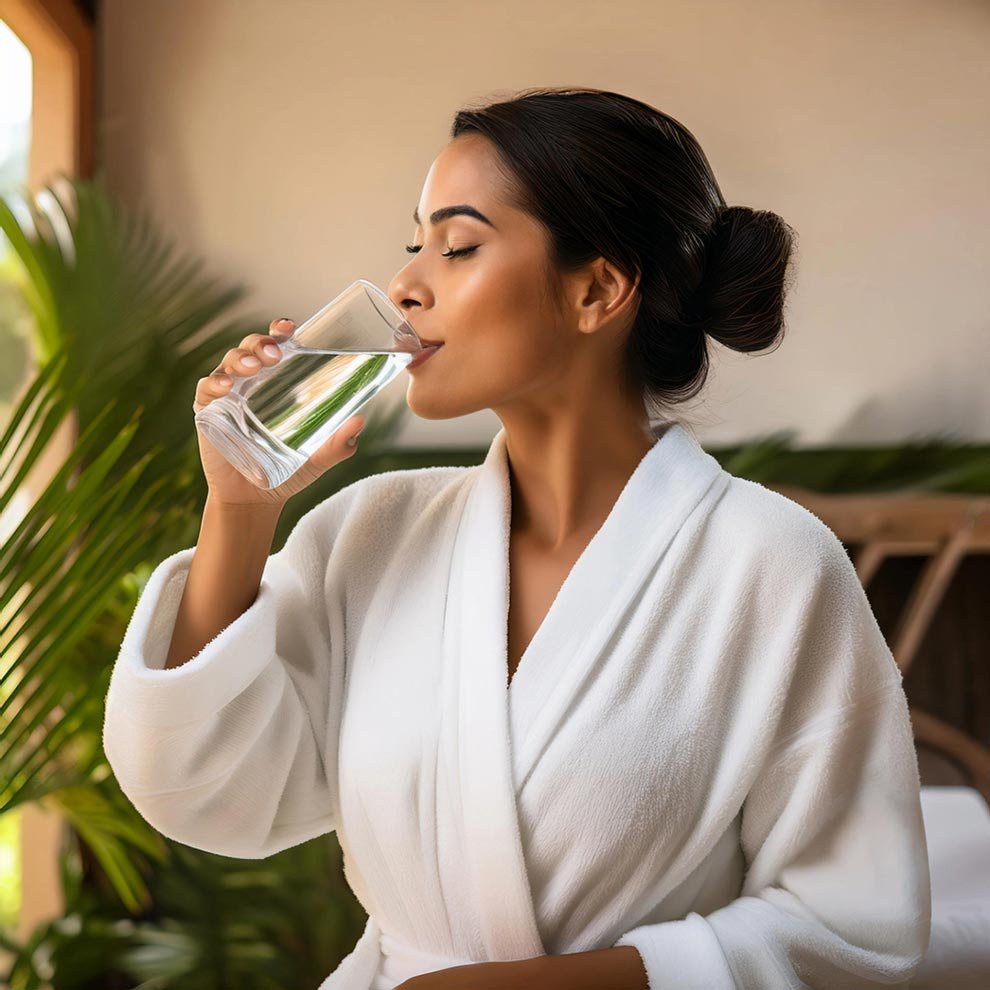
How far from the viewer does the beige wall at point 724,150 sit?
8.41 feet

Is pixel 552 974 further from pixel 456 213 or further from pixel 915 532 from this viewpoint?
pixel 915 532

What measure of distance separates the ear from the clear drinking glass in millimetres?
221

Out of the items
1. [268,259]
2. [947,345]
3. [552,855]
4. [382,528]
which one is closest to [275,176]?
[268,259]

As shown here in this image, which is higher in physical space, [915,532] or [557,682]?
[557,682]

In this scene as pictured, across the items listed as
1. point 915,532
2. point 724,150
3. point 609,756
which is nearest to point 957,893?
point 609,756

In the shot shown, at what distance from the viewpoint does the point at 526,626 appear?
1.08 metres

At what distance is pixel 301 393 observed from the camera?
0.89m

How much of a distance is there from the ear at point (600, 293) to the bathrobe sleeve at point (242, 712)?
0.30m

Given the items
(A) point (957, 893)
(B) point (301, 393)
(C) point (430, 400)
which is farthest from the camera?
(A) point (957, 893)

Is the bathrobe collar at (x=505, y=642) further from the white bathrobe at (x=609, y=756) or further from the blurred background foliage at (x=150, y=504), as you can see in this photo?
the blurred background foliage at (x=150, y=504)

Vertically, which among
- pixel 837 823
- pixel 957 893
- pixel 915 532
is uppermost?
pixel 837 823

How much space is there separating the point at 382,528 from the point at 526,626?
0.58ft

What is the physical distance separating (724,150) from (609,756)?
1.94 meters

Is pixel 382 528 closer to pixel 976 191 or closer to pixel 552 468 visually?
pixel 552 468
